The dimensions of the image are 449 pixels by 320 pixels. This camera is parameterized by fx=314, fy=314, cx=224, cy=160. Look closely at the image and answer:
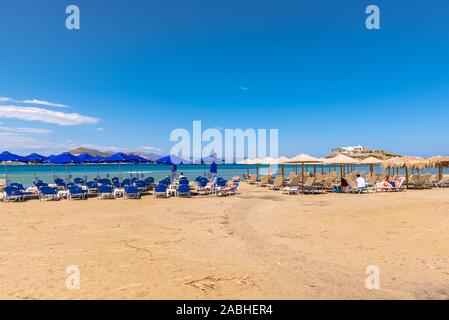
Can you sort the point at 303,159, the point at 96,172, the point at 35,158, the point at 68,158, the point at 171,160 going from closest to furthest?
the point at 68,158
the point at 35,158
the point at 171,160
the point at 303,159
the point at 96,172

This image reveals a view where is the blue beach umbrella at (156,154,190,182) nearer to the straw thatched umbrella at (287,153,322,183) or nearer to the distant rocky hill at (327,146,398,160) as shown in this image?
the straw thatched umbrella at (287,153,322,183)

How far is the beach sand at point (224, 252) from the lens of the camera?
397 cm

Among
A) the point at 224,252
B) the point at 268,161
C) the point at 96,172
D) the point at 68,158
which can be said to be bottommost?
the point at 224,252

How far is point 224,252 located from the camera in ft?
18.4

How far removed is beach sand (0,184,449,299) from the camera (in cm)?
397

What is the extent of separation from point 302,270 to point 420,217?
6053mm

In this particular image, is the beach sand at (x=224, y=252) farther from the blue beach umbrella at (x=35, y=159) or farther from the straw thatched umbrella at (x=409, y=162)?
the straw thatched umbrella at (x=409, y=162)

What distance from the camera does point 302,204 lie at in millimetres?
11570

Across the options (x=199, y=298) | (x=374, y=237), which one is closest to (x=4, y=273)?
(x=199, y=298)

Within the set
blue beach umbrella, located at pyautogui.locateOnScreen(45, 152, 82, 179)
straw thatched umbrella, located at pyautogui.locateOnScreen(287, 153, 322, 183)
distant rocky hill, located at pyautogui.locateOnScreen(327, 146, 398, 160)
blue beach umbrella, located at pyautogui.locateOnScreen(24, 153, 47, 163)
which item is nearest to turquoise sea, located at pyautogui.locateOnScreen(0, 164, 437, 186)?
blue beach umbrella, located at pyautogui.locateOnScreen(24, 153, 47, 163)

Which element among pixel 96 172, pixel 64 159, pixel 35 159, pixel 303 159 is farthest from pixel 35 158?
pixel 96 172

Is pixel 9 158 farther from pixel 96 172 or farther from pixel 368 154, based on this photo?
pixel 96 172

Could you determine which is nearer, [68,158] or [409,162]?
[68,158]

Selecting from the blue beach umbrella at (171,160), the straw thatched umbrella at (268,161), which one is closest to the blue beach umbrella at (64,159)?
the blue beach umbrella at (171,160)
